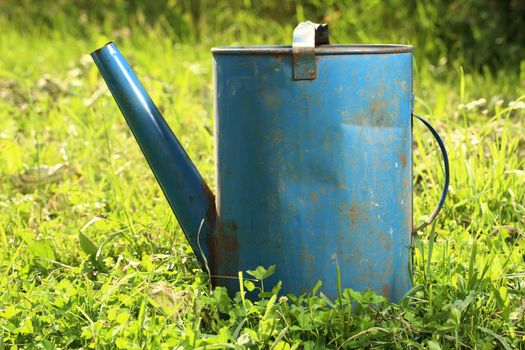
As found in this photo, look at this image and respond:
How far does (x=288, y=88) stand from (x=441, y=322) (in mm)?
582

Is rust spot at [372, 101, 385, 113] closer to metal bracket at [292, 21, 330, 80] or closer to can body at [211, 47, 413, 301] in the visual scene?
can body at [211, 47, 413, 301]

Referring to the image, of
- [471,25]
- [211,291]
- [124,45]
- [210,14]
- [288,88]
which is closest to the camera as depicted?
[288,88]

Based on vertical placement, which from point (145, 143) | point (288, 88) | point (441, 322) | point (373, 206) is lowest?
point (441, 322)

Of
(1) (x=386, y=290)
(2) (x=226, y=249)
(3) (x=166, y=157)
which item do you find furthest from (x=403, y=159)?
(3) (x=166, y=157)

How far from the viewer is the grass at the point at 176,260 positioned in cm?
174

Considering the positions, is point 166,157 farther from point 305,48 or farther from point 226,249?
point 305,48

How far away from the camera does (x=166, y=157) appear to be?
1953 mm

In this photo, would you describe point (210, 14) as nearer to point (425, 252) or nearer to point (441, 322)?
point (425, 252)

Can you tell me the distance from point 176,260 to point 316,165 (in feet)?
1.64

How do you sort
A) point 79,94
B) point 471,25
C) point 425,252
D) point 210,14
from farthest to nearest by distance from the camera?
point 210,14 < point 471,25 < point 79,94 < point 425,252

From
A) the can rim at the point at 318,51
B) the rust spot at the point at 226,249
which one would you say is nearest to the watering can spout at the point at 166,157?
the rust spot at the point at 226,249

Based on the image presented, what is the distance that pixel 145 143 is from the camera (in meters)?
1.96

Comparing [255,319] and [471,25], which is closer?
[255,319]

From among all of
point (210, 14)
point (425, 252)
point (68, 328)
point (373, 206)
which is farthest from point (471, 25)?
point (68, 328)
